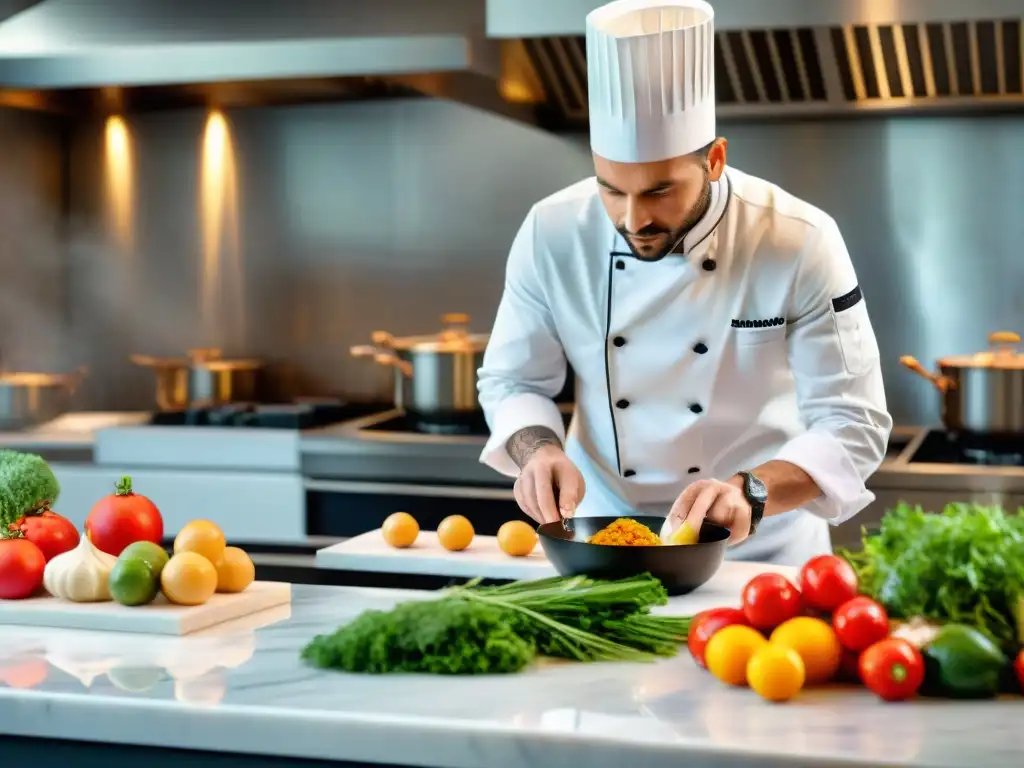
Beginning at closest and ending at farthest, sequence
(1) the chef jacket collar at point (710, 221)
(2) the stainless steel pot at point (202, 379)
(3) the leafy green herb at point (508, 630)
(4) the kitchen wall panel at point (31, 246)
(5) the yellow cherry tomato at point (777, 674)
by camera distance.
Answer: (5) the yellow cherry tomato at point (777, 674), (3) the leafy green herb at point (508, 630), (1) the chef jacket collar at point (710, 221), (2) the stainless steel pot at point (202, 379), (4) the kitchen wall panel at point (31, 246)

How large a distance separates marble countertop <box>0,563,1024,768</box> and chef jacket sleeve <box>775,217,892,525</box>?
688mm

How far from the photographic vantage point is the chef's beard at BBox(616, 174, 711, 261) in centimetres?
209

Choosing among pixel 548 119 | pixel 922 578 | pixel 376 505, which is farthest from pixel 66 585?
pixel 548 119

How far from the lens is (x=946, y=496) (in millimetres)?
3031

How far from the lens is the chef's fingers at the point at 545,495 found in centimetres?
210

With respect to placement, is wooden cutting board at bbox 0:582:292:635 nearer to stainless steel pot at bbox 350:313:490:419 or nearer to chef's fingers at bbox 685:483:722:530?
chef's fingers at bbox 685:483:722:530

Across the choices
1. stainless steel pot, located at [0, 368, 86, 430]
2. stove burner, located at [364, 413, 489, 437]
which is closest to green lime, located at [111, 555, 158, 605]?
stove burner, located at [364, 413, 489, 437]

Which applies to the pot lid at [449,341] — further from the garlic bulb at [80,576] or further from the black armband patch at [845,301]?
the garlic bulb at [80,576]

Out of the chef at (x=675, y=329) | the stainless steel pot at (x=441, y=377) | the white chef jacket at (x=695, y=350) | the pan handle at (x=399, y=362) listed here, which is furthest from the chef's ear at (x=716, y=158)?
the pan handle at (x=399, y=362)

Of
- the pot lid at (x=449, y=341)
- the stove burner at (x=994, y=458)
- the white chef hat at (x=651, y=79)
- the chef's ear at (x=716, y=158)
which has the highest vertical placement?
the white chef hat at (x=651, y=79)

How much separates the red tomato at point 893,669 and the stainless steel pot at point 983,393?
5.94ft

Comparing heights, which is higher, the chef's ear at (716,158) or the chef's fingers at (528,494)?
the chef's ear at (716,158)

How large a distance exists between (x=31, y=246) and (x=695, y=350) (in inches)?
108

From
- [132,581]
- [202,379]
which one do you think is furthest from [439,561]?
[202,379]
